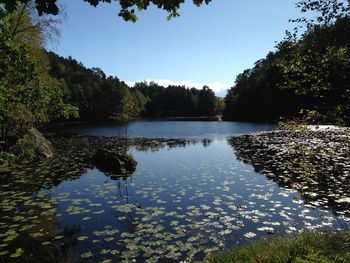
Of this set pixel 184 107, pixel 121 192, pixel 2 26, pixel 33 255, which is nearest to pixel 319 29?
pixel 33 255

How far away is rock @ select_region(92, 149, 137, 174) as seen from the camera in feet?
80.6

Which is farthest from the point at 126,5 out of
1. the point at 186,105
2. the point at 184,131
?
the point at 186,105

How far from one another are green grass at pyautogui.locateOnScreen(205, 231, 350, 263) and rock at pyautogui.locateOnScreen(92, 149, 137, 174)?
15799mm

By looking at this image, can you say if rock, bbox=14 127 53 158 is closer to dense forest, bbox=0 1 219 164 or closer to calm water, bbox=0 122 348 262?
dense forest, bbox=0 1 219 164

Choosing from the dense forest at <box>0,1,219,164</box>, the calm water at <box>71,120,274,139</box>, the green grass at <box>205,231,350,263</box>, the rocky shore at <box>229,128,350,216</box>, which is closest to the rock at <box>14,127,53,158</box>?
the dense forest at <box>0,1,219,164</box>

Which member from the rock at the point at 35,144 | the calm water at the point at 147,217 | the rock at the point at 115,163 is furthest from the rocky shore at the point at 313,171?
the rock at the point at 35,144

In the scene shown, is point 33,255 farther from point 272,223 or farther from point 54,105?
point 54,105

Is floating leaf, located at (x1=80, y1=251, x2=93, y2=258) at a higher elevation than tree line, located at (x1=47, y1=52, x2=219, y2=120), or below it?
below

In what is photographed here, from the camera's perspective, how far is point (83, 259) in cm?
982

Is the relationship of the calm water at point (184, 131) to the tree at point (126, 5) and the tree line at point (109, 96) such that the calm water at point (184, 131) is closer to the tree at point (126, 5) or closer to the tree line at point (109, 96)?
the tree line at point (109, 96)

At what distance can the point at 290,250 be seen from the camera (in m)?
8.39

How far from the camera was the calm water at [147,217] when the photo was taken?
1057cm

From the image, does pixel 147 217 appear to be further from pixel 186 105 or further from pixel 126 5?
pixel 186 105

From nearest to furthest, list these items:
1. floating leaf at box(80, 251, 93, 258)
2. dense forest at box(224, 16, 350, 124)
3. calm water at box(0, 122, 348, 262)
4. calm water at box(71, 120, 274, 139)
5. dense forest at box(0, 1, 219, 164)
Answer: dense forest at box(224, 16, 350, 124) → floating leaf at box(80, 251, 93, 258) → calm water at box(0, 122, 348, 262) → dense forest at box(0, 1, 219, 164) → calm water at box(71, 120, 274, 139)
